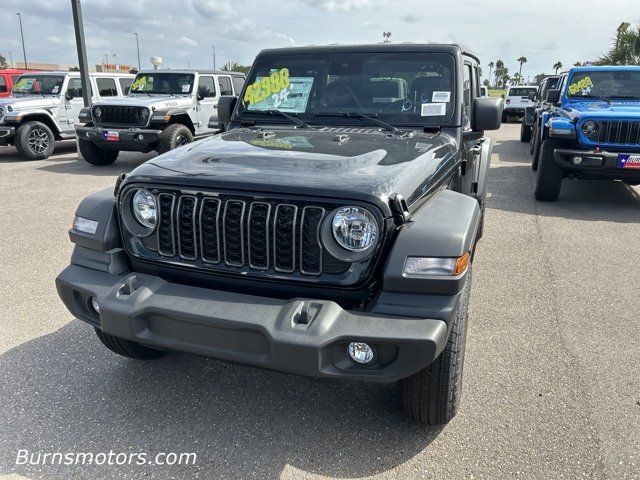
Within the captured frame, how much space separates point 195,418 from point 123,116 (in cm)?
844

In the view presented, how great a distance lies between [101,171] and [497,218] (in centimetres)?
732

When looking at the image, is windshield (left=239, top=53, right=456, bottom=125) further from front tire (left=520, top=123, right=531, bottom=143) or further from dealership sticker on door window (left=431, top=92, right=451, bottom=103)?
front tire (left=520, top=123, right=531, bottom=143)

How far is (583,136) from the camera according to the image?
6797 mm

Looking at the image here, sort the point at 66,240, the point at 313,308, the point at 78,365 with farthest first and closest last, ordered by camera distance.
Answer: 1. the point at 66,240
2. the point at 78,365
3. the point at 313,308

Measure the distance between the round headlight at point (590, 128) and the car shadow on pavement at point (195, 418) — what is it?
213 inches

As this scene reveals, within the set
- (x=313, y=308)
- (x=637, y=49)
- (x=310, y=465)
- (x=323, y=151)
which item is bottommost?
(x=310, y=465)

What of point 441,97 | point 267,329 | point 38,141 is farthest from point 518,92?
point 267,329

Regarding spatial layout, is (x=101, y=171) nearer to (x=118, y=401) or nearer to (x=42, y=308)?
(x=42, y=308)

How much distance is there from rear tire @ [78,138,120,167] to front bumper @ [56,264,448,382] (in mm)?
8847

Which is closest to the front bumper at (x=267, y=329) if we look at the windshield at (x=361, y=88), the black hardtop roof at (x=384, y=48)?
the windshield at (x=361, y=88)

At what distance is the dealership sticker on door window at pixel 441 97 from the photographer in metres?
3.37

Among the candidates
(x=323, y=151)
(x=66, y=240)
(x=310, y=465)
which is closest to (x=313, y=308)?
(x=310, y=465)

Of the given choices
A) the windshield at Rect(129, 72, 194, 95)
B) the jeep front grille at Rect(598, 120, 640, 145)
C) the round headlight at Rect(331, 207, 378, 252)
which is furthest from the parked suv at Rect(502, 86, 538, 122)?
the round headlight at Rect(331, 207, 378, 252)

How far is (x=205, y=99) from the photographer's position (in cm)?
1095
